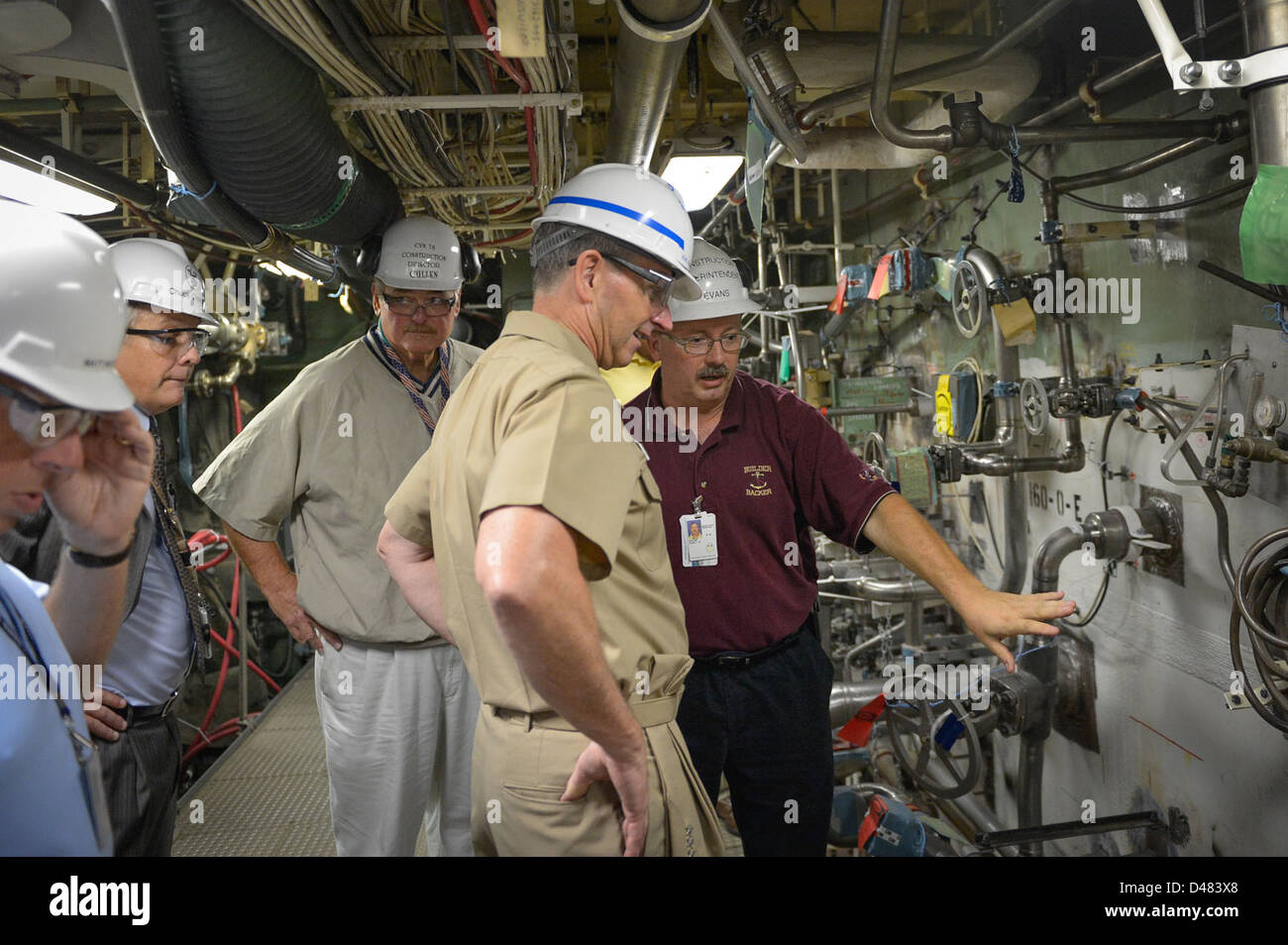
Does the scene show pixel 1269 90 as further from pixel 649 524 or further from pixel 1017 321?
pixel 1017 321

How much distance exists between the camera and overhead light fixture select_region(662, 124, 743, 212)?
323cm

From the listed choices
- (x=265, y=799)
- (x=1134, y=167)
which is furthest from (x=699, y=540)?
(x=265, y=799)

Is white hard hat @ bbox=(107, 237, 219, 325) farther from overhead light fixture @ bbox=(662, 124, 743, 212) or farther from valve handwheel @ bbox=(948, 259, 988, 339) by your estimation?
valve handwheel @ bbox=(948, 259, 988, 339)

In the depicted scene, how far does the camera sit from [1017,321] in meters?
3.54

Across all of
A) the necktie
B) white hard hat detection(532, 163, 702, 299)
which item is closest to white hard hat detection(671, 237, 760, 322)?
white hard hat detection(532, 163, 702, 299)

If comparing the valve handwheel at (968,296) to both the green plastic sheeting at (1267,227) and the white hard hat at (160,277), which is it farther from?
the white hard hat at (160,277)

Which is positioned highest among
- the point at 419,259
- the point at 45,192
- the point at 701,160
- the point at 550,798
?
the point at 701,160

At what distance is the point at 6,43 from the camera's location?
1.87 meters

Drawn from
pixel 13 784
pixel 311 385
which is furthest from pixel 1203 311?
pixel 13 784

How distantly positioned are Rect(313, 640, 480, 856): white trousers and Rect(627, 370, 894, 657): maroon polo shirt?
70cm

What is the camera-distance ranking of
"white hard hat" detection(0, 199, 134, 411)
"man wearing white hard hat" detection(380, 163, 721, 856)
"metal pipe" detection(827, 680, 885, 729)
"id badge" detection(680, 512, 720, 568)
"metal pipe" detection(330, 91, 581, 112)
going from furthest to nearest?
"metal pipe" detection(827, 680, 885, 729) < "id badge" detection(680, 512, 720, 568) < "metal pipe" detection(330, 91, 581, 112) < "man wearing white hard hat" detection(380, 163, 721, 856) < "white hard hat" detection(0, 199, 134, 411)

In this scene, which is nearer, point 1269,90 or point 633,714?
point 633,714

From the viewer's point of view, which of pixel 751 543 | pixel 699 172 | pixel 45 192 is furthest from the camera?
pixel 699 172

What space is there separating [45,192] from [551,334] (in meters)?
2.02
